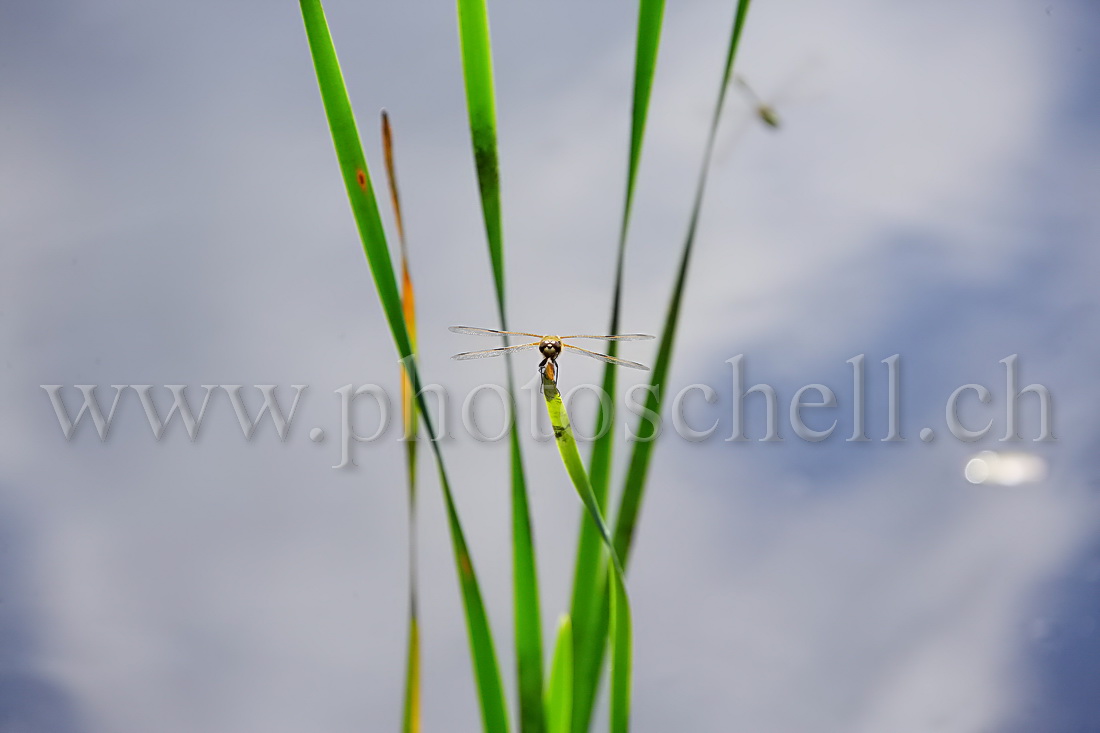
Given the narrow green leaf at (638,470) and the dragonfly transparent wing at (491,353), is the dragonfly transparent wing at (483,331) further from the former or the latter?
the narrow green leaf at (638,470)

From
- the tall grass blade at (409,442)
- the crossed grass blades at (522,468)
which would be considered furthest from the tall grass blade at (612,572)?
the tall grass blade at (409,442)

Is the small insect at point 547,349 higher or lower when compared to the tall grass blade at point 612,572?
higher

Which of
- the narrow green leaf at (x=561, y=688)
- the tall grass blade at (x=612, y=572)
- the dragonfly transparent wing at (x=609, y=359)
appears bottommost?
the narrow green leaf at (x=561, y=688)

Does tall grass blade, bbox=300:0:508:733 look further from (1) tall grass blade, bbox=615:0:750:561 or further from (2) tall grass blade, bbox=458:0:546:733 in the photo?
(1) tall grass blade, bbox=615:0:750:561

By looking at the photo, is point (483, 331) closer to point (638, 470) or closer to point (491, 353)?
point (491, 353)

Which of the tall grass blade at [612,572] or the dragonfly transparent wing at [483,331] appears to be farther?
the dragonfly transparent wing at [483,331]

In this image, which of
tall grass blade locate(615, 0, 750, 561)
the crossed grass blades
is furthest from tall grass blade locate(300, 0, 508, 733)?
tall grass blade locate(615, 0, 750, 561)
